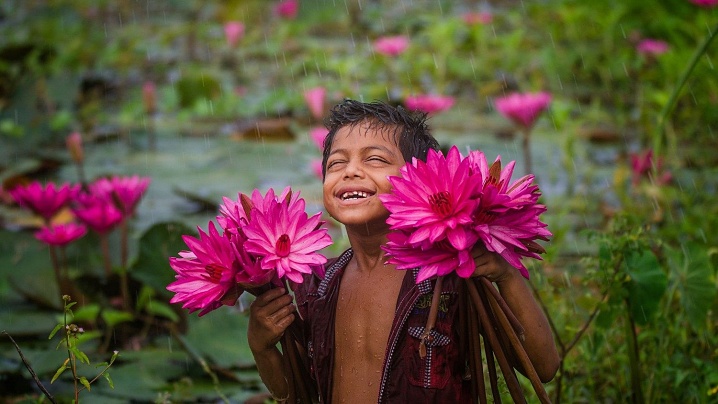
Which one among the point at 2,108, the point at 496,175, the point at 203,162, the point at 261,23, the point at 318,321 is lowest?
the point at 318,321

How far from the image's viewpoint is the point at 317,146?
350cm

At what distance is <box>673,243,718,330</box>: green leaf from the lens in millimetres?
1596

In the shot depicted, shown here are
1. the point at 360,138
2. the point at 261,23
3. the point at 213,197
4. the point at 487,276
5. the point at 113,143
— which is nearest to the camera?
the point at 487,276

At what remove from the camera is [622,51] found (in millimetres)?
4160

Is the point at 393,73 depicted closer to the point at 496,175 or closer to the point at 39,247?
the point at 39,247

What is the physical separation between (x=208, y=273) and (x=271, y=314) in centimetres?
11

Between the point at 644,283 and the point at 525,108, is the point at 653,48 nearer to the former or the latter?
the point at 525,108

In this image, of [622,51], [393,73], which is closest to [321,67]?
[393,73]

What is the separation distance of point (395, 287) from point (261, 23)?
15.0 feet

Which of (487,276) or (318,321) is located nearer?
(487,276)

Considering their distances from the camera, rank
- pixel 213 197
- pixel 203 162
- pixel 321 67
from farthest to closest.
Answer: pixel 321 67
pixel 203 162
pixel 213 197

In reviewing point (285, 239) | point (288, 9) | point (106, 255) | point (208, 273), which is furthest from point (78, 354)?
point (288, 9)

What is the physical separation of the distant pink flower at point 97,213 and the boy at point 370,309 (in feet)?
2.81

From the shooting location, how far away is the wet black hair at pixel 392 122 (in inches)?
51.0
